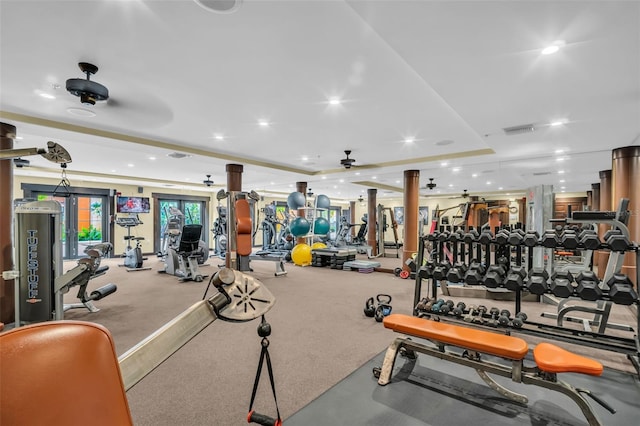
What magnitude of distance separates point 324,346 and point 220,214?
Result: 20.4 ft

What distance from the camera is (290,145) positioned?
568 centimetres

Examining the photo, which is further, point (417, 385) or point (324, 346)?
point (324, 346)

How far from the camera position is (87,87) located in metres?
2.83

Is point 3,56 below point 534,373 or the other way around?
the other way around

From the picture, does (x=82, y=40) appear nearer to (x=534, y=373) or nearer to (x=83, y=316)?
(x=83, y=316)

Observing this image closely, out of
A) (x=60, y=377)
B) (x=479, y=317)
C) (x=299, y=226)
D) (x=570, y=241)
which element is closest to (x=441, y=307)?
(x=479, y=317)

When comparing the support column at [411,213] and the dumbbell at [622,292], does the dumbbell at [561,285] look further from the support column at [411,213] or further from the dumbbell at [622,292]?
the support column at [411,213]

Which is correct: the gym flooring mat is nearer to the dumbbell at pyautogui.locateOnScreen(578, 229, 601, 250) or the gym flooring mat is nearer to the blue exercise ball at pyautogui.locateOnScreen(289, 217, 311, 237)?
the dumbbell at pyautogui.locateOnScreen(578, 229, 601, 250)

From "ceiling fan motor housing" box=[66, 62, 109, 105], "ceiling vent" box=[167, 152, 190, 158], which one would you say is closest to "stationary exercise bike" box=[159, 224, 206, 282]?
"ceiling vent" box=[167, 152, 190, 158]

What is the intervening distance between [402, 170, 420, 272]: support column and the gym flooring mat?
495cm

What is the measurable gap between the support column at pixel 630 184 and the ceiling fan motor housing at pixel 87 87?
24.2ft

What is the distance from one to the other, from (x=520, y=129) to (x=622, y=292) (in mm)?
2553

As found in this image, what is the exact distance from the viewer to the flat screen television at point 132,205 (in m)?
10.5

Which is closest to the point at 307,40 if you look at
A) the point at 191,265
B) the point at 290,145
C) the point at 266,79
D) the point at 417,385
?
the point at 266,79
